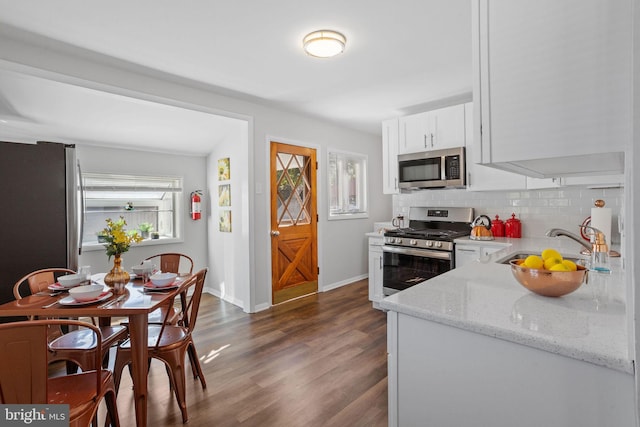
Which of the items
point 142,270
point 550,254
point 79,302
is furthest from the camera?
point 142,270

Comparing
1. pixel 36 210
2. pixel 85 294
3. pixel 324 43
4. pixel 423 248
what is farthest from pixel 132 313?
pixel 423 248

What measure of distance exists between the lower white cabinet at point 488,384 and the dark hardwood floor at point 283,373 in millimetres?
898

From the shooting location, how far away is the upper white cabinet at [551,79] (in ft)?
2.49

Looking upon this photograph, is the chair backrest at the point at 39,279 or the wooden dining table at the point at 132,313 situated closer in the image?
the wooden dining table at the point at 132,313

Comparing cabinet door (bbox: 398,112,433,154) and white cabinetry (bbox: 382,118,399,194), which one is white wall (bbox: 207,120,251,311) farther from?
cabinet door (bbox: 398,112,433,154)

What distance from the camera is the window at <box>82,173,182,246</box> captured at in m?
3.78

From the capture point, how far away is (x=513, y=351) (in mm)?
933

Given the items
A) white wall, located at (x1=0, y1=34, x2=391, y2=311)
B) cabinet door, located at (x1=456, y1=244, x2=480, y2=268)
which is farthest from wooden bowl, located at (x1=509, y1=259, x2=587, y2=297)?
white wall, located at (x1=0, y1=34, x2=391, y2=311)

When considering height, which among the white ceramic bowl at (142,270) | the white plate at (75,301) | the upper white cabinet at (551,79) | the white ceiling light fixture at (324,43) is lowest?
the white plate at (75,301)

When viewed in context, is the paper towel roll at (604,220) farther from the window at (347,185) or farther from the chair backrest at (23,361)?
the chair backrest at (23,361)

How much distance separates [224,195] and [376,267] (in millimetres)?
2165

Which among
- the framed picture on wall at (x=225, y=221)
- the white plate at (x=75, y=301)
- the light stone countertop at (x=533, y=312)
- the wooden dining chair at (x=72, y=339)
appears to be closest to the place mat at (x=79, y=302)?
the white plate at (x=75, y=301)

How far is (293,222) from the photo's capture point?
164 inches

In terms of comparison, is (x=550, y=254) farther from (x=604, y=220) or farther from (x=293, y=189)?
(x=293, y=189)
